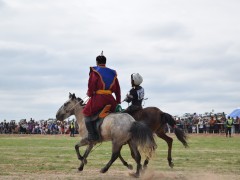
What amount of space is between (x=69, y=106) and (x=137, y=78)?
2190 millimetres

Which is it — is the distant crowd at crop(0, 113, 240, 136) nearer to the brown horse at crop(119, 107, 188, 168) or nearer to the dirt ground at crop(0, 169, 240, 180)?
the brown horse at crop(119, 107, 188, 168)

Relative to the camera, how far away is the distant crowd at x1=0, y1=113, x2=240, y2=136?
49562 millimetres

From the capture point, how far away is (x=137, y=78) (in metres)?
14.2

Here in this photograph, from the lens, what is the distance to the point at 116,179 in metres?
12.2

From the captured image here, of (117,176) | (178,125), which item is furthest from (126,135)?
(178,125)

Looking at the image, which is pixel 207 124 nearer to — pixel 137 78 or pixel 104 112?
pixel 137 78

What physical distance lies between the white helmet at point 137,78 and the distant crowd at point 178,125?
26.5 metres

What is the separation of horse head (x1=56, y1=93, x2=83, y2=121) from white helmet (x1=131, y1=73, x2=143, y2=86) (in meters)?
1.67

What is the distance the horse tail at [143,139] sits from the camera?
11586 mm

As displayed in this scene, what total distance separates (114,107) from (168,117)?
245 cm

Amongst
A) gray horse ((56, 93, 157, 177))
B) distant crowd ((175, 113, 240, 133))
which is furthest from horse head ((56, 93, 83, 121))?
distant crowd ((175, 113, 240, 133))

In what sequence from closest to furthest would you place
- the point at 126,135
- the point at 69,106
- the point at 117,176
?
the point at 126,135, the point at 117,176, the point at 69,106

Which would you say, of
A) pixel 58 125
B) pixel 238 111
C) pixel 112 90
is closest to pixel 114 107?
pixel 112 90

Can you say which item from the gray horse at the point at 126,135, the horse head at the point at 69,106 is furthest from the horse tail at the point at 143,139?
the horse head at the point at 69,106
